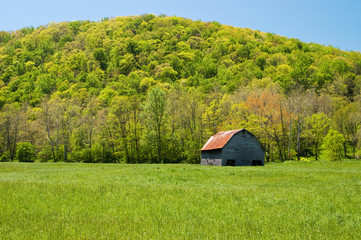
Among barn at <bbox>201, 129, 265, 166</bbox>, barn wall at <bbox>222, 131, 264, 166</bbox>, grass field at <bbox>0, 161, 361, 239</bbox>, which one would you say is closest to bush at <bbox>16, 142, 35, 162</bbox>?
barn at <bbox>201, 129, 265, 166</bbox>

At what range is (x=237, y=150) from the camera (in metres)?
52.0

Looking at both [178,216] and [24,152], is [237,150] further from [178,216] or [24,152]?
[24,152]

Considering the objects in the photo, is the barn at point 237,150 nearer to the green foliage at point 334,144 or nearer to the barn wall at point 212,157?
the barn wall at point 212,157

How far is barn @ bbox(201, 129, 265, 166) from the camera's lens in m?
51.2

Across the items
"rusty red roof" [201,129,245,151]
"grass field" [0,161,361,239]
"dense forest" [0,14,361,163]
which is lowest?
"grass field" [0,161,361,239]

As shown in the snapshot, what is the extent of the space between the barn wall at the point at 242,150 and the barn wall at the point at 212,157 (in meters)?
1.02

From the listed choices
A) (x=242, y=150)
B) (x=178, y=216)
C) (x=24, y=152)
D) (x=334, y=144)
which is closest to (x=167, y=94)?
(x=242, y=150)

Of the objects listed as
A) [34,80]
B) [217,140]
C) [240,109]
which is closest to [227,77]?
[240,109]

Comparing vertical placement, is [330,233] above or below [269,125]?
below

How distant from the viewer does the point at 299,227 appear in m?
7.91

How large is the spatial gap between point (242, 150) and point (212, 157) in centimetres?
643

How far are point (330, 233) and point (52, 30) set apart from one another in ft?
693

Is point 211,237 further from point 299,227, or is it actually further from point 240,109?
point 240,109

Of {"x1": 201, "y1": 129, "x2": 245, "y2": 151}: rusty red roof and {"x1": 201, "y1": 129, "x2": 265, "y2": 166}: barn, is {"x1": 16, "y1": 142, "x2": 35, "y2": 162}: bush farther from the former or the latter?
{"x1": 201, "y1": 129, "x2": 265, "y2": 166}: barn
